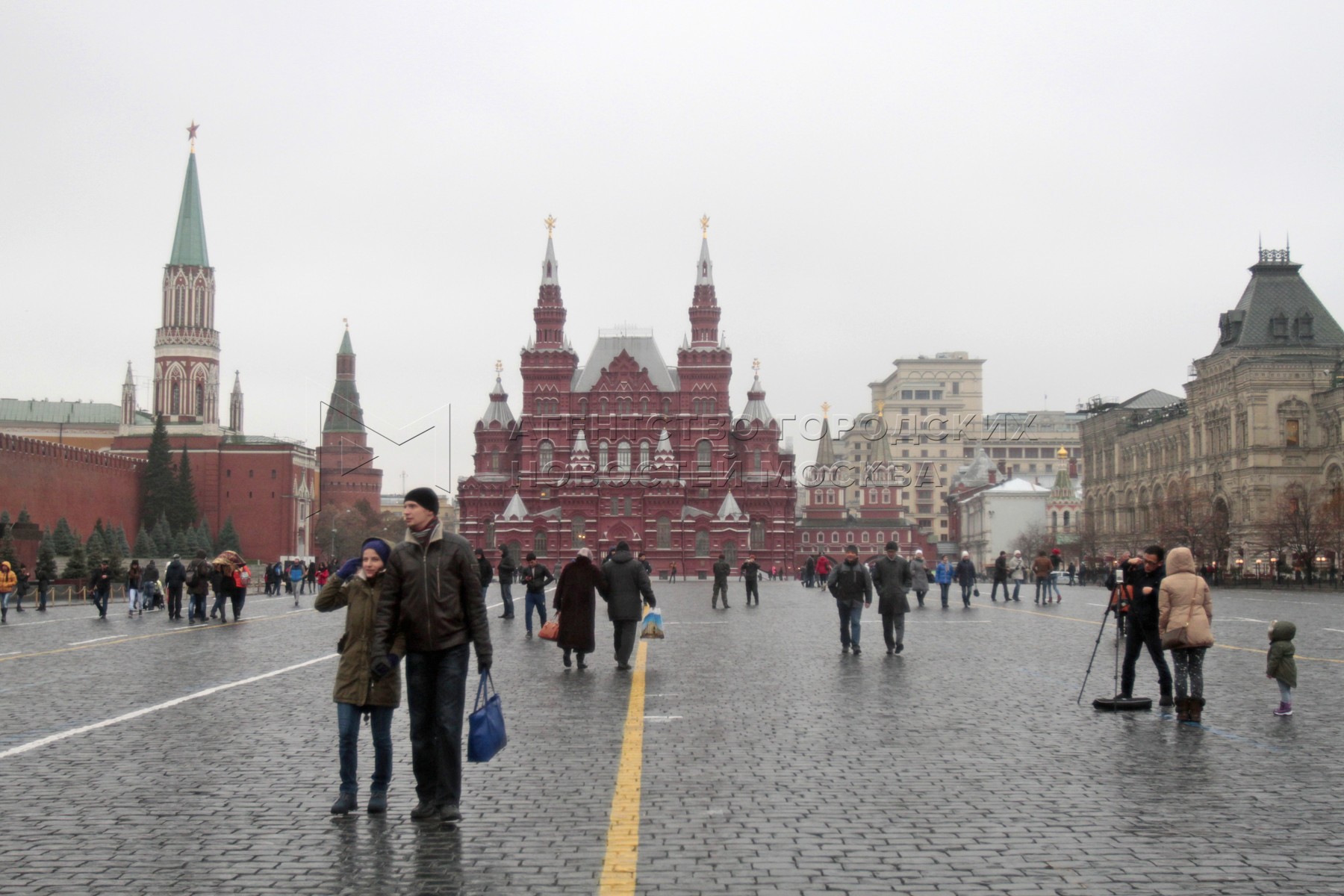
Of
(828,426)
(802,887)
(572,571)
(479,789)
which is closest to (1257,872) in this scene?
(802,887)

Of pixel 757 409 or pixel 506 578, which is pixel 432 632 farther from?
pixel 757 409

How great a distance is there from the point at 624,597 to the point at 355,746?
348 inches

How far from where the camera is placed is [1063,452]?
132 m

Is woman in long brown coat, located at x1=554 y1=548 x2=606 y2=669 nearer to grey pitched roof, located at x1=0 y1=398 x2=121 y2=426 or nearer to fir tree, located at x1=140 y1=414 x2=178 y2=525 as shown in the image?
fir tree, located at x1=140 y1=414 x2=178 y2=525

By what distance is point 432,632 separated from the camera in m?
7.37

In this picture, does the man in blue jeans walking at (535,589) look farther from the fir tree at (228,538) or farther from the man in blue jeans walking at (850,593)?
the fir tree at (228,538)

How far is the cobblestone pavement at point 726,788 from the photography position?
20.2 ft

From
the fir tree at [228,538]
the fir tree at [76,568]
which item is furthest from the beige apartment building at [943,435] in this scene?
the fir tree at [76,568]

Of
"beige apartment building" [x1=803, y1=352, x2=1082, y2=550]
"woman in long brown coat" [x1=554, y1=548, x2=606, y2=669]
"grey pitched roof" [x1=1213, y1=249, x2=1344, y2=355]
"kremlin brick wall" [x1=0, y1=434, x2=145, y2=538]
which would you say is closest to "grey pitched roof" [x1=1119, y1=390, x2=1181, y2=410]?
"grey pitched roof" [x1=1213, y1=249, x2=1344, y2=355]

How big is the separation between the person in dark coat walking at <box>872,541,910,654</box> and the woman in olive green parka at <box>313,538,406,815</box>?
11.1 metres

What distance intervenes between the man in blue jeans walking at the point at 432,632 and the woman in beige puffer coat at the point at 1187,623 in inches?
253

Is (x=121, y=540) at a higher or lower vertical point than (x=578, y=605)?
higher

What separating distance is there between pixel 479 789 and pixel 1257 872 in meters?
4.37

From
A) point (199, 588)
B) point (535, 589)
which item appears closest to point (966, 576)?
point (535, 589)
